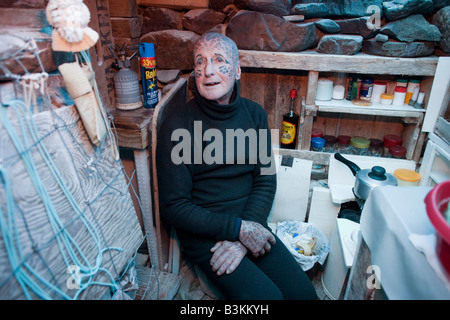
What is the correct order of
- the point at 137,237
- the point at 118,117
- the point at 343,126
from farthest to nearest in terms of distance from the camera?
the point at 343,126 → the point at 118,117 → the point at 137,237

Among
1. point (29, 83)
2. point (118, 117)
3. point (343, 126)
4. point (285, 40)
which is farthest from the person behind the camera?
point (343, 126)

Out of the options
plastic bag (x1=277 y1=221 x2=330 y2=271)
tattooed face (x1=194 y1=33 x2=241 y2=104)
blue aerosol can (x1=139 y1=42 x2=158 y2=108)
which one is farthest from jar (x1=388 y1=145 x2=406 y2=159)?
blue aerosol can (x1=139 y1=42 x2=158 y2=108)

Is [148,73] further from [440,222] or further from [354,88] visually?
[440,222]

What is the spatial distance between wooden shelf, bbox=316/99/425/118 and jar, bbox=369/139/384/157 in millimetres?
326

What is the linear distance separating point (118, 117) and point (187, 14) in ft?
2.91

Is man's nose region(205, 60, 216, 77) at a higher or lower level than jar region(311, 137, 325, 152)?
higher

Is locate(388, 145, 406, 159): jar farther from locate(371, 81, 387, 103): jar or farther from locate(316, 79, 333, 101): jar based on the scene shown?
locate(316, 79, 333, 101): jar

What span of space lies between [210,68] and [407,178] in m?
1.26

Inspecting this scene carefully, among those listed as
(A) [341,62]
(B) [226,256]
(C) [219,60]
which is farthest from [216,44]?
(B) [226,256]

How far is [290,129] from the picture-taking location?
213 centimetres

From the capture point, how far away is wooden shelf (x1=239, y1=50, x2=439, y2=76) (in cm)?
177
